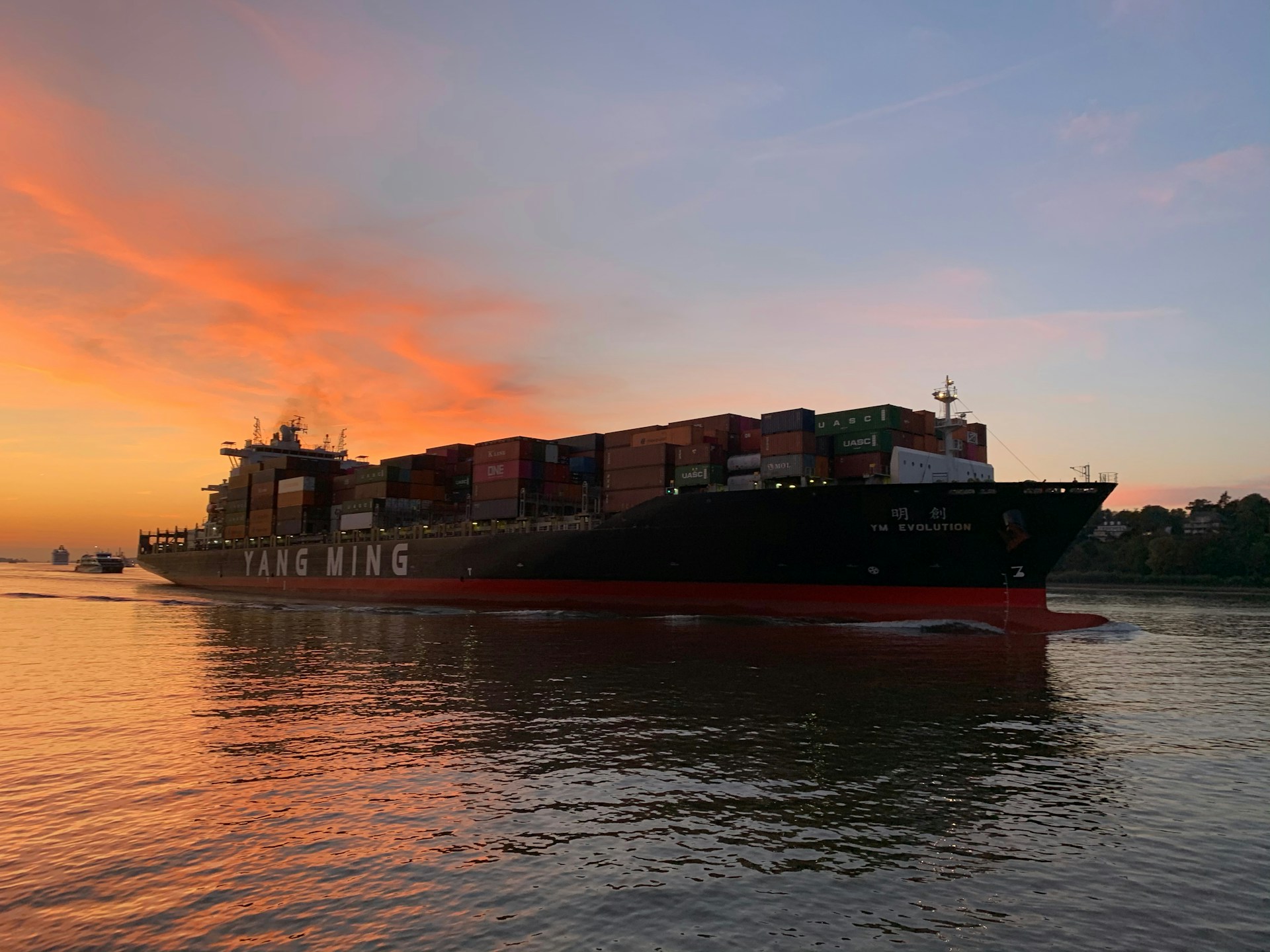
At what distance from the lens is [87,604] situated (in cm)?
5653

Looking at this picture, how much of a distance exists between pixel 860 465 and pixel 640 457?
520 inches

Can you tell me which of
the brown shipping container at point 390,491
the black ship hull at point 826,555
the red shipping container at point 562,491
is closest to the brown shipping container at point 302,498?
the brown shipping container at point 390,491

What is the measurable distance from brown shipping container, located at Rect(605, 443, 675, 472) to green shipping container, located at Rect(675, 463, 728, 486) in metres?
1.26

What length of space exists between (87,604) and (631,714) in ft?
189

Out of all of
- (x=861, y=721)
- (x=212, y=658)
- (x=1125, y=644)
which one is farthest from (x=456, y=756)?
(x=1125, y=644)

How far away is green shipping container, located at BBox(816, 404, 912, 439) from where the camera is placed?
39656 millimetres

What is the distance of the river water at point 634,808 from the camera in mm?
6730

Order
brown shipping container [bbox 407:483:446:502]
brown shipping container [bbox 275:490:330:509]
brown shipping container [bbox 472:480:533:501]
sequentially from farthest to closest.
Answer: brown shipping container [bbox 275:490:330:509] < brown shipping container [bbox 407:483:446:502] < brown shipping container [bbox 472:480:533:501]

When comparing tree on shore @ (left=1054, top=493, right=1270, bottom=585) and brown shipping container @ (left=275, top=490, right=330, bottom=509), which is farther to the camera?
tree on shore @ (left=1054, top=493, right=1270, bottom=585)

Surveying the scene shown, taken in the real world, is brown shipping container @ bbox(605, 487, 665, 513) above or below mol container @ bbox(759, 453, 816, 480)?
below

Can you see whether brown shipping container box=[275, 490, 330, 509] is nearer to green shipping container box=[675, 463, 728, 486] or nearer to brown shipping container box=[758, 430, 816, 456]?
green shipping container box=[675, 463, 728, 486]

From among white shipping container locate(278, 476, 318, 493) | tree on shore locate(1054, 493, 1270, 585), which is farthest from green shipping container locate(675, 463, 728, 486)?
tree on shore locate(1054, 493, 1270, 585)

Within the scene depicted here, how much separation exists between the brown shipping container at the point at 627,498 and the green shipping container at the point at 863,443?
10224 millimetres

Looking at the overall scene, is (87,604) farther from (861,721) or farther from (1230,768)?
(1230,768)
